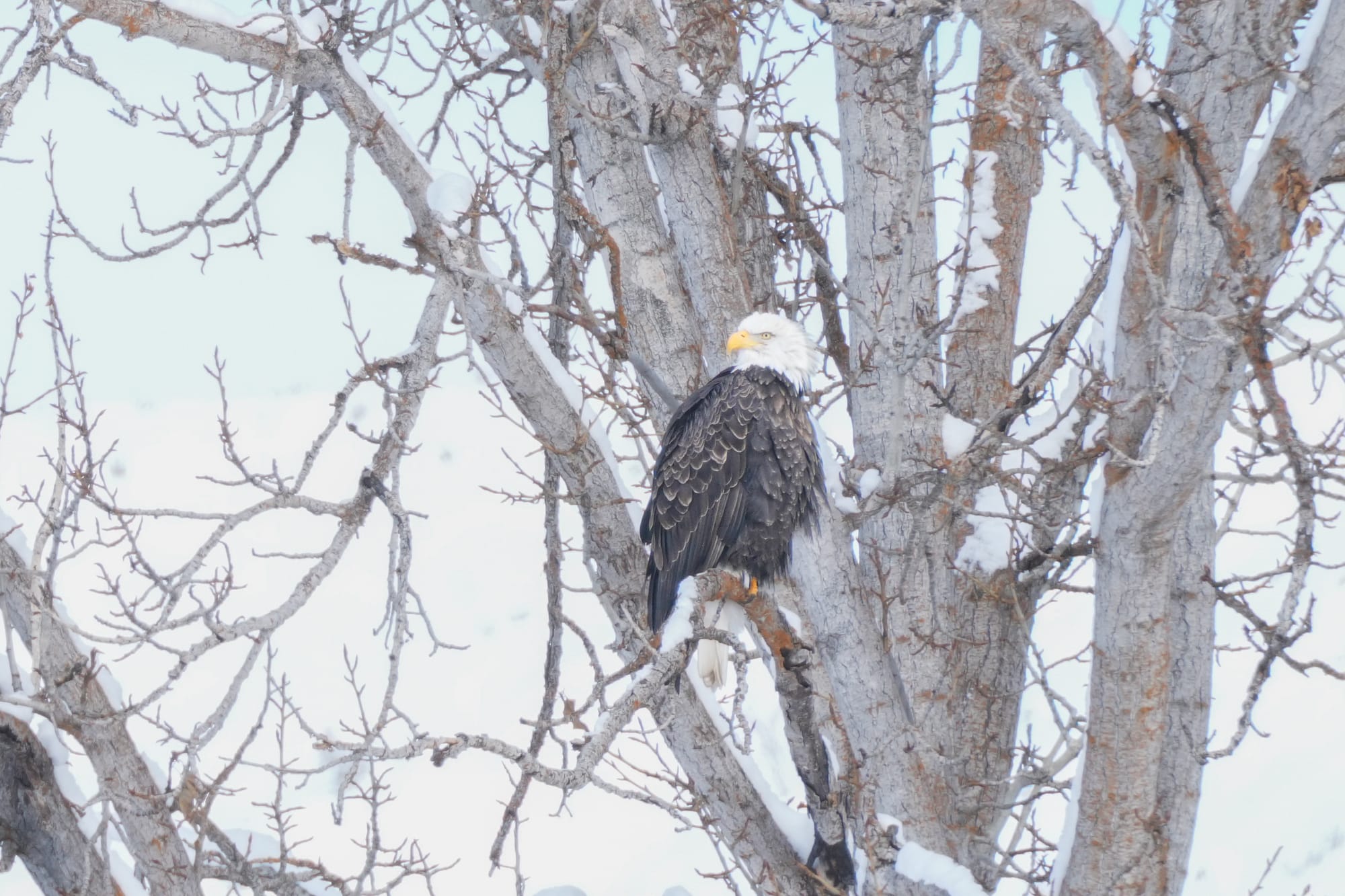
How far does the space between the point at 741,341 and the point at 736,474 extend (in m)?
0.53

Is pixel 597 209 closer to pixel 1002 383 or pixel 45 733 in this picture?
pixel 1002 383

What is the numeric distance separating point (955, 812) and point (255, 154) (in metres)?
3.69

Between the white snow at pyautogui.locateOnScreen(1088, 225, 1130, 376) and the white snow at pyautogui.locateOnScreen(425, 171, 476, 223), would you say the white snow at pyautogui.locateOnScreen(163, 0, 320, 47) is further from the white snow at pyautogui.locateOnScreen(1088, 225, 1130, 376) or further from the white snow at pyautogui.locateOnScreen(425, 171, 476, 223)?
the white snow at pyautogui.locateOnScreen(1088, 225, 1130, 376)

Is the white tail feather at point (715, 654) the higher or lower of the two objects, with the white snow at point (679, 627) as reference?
higher

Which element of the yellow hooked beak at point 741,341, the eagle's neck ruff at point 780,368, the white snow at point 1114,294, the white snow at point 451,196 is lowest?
the white snow at point 1114,294

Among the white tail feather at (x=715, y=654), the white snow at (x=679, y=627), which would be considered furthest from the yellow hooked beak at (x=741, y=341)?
the white snow at (x=679, y=627)

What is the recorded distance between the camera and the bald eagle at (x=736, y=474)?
14.8ft

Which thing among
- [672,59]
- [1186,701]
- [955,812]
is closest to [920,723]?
[955,812]

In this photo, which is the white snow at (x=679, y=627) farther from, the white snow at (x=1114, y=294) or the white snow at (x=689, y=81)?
the white snow at (x=689, y=81)

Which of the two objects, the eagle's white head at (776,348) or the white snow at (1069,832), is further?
the eagle's white head at (776,348)

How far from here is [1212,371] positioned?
118 inches

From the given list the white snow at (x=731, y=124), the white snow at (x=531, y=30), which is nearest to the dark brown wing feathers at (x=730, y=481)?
the white snow at (x=731, y=124)

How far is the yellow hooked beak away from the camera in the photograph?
14.6 ft

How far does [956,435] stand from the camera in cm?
467
